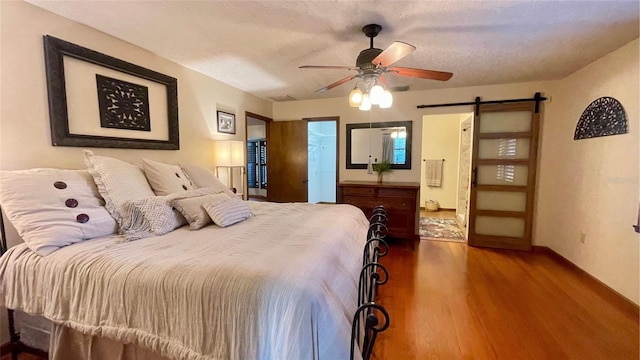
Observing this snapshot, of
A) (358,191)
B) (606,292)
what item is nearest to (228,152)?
(358,191)

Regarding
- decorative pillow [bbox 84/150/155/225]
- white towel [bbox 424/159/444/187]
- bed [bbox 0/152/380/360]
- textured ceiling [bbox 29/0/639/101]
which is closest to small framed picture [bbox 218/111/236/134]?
textured ceiling [bbox 29/0/639/101]

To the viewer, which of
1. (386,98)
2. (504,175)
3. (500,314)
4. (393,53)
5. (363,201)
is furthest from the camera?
(363,201)

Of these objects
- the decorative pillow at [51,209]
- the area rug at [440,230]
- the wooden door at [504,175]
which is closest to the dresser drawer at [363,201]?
the area rug at [440,230]

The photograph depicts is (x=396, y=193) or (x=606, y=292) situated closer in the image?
(x=606, y=292)

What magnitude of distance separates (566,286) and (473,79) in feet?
8.34

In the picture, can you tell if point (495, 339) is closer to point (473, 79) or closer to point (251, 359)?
point (251, 359)

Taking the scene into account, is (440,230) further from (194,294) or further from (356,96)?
(194,294)

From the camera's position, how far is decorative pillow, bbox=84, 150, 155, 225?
1688mm

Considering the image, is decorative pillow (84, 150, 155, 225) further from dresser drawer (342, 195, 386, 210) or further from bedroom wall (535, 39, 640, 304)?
bedroom wall (535, 39, 640, 304)

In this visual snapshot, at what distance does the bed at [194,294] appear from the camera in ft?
3.18

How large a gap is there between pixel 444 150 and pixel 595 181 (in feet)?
11.6

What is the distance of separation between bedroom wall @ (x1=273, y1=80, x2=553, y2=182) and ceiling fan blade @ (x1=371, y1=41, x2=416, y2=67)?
7.73 ft

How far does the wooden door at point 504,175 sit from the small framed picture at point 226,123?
3.46m

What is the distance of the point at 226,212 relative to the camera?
6.16 ft
